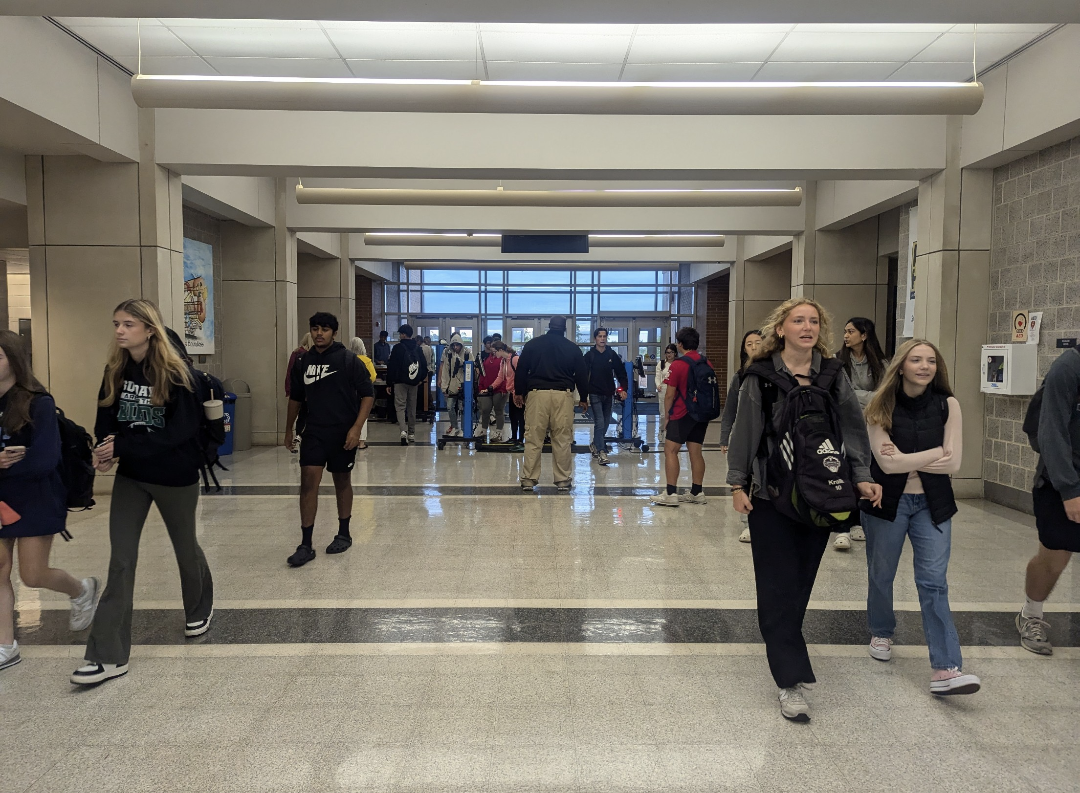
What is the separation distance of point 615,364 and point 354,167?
4243mm

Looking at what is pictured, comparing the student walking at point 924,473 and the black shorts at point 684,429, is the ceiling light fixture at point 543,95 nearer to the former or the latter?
the black shorts at point 684,429

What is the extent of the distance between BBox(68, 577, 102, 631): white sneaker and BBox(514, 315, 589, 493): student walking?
4.04 metres

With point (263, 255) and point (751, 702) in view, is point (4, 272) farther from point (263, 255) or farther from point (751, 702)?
point (751, 702)

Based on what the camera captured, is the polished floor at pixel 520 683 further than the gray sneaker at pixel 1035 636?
No

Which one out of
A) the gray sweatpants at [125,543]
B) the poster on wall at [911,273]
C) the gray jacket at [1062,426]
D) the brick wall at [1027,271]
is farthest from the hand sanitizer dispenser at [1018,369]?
the gray sweatpants at [125,543]

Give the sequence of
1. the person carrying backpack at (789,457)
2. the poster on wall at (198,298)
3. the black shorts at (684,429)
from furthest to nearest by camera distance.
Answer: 1. the poster on wall at (198,298)
2. the black shorts at (684,429)
3. the person carrying backpack at (789,457)

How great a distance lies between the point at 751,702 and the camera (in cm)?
292

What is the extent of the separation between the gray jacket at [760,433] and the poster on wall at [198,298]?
7690 mm

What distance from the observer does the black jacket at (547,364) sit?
7.09m

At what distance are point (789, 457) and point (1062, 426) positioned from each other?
1.25 meters

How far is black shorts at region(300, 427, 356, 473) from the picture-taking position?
476 cm

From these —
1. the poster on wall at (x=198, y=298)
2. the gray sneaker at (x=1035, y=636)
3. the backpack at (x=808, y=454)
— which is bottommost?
the gray sneaker at (x=1035, y=636)

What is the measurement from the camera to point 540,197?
9.06m

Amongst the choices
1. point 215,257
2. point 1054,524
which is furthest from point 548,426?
point 215,257
